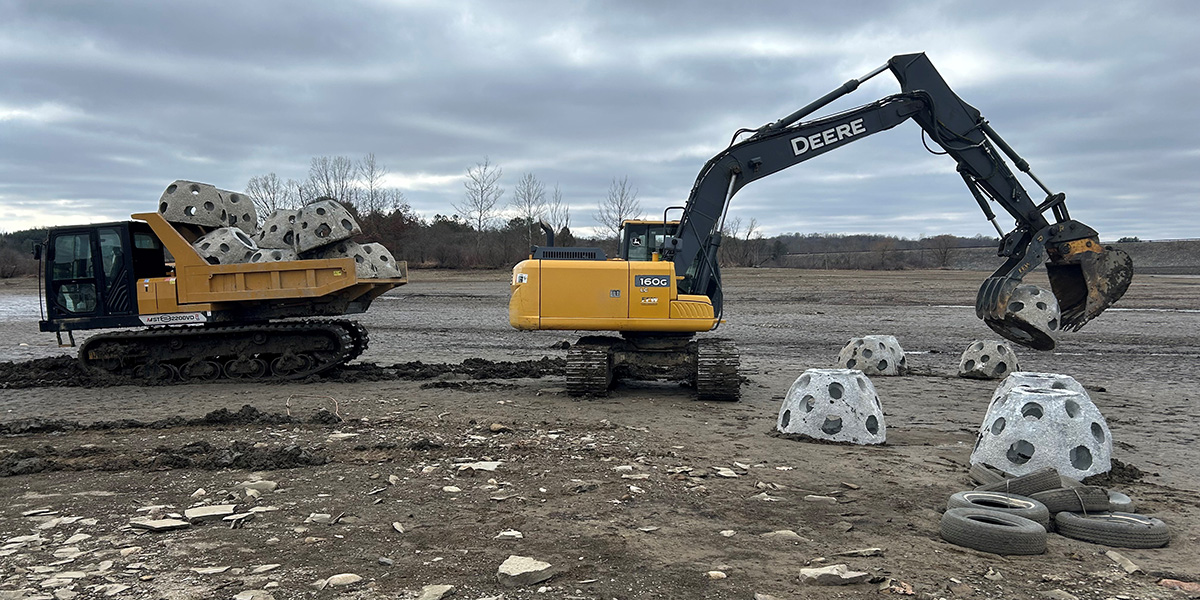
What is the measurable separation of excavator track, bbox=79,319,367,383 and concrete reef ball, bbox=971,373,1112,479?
9193mm

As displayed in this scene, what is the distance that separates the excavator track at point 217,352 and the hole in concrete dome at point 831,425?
751cm

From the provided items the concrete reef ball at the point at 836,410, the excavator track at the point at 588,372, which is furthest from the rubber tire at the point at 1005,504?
the excavator track at the point at 588,372

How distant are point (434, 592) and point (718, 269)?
7.81 m

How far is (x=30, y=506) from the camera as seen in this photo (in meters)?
5.80

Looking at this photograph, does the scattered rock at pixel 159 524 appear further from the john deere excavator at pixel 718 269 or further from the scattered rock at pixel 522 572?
the john deere excavator at pixel 718 269

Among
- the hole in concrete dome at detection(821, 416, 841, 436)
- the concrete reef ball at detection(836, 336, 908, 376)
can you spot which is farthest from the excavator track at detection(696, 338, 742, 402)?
the concrete reef ball at detection(836, 336, 908, 376)

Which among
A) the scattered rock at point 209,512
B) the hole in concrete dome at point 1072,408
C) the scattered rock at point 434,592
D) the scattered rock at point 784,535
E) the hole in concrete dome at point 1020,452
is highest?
the hole in concrete dome at point 1072,408

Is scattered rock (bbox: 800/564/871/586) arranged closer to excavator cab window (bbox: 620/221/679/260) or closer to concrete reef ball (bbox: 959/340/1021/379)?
excavator cab window (bbox: 620/221/679/260)

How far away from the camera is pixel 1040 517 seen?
201 inches

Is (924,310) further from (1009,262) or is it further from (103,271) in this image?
(103,271)

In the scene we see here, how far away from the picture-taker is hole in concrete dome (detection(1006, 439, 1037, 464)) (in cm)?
620

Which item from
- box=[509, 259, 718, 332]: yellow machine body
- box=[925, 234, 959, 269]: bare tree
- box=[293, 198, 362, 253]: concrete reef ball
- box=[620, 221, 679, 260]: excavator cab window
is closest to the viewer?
box=[509, 259, 718, 332]: yellow machine body

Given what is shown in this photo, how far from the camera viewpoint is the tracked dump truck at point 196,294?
40.2 feet

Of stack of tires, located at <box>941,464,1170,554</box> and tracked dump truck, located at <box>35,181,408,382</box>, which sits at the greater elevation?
tracked dump truck, located at <box>35,181,408,382</box>
